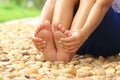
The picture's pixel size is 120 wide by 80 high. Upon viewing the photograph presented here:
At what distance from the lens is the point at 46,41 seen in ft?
10.3

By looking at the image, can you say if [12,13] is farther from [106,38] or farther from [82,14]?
[82,14]

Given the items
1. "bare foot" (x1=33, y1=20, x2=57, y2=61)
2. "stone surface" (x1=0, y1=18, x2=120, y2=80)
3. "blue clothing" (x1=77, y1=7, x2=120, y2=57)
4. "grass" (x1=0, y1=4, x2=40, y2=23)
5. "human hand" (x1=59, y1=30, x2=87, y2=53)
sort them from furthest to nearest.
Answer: "grass" (x1=0, y1=4, x2=40, y2=23)
"blue clothing" (x1=77, y1=7, x2=120, y2=57)
"bare foot" (x1=33, y1=20, x2=57, y2=61)
"human hand" (x1=59, y1=30, x2=87, y2=53)
"stone surface" (x1=0, y1=18, x2=120, y2=80)

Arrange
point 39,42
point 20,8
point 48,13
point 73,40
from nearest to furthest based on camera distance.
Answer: point 73,40
point 39,42
point 48,13
point 20,8

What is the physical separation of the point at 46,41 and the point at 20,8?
500 inches

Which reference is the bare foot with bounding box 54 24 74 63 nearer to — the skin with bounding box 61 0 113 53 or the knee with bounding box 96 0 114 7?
the skin with bounding box 61 0 113 53

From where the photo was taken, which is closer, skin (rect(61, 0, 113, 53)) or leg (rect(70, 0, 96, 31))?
skin (rect(61, 0, 113, 53))

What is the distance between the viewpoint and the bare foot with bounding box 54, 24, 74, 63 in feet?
9.79

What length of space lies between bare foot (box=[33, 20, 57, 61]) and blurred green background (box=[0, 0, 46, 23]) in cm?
1008

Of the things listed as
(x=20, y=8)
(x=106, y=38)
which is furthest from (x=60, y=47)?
(x=20, y=8)

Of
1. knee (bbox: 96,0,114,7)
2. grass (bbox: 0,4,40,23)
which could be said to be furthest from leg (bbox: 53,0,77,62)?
grass (bbox: 0,4,40,23)

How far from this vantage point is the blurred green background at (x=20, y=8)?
13870 mm

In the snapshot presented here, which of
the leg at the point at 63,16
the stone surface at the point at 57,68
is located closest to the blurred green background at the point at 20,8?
the stone surface at the point at 57,68

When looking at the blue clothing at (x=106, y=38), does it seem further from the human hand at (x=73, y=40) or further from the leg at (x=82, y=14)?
the human hand at (x=73, y=40)

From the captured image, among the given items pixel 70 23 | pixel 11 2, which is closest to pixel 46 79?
pixel 70 23
